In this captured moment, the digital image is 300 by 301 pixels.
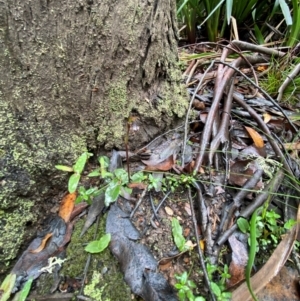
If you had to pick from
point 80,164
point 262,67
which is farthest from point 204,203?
point 262,67

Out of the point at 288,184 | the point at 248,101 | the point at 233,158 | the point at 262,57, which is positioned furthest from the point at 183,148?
the point at 262,57

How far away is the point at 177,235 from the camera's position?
2.83 feet

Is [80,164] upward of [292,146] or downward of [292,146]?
upward

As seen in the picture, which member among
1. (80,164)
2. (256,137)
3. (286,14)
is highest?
(286,14)

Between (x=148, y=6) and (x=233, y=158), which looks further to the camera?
(x=233, y=158)

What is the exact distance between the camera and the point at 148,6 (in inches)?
36.1

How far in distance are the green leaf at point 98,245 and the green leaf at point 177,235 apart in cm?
18

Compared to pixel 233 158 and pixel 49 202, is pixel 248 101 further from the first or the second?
pixel 49 202

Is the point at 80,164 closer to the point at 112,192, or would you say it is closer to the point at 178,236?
the point at 112,192

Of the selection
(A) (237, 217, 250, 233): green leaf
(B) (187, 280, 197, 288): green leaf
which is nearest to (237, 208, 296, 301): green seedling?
(A) (237, 217, 250, 233): green leaf

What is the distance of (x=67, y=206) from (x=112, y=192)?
0.53 ft

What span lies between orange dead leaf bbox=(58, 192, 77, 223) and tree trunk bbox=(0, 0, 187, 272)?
40 millimetres

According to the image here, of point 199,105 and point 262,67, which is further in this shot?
point 262,67

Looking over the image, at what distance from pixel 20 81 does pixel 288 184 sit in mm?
826
